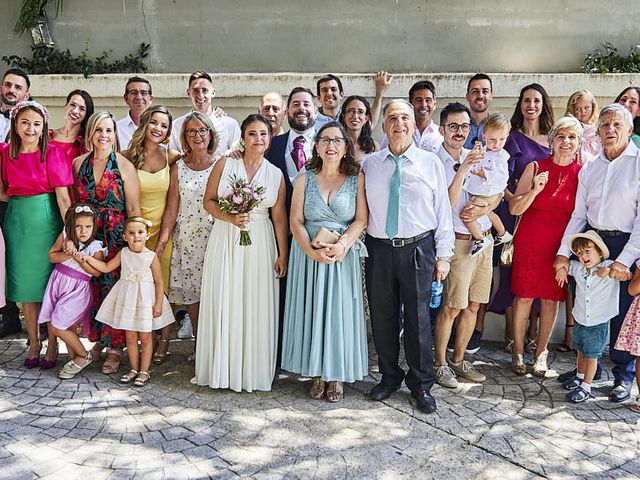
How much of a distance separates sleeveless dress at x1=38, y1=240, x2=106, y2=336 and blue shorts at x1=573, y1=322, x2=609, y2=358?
4.08 m

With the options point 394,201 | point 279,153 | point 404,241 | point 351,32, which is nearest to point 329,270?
point 404,241

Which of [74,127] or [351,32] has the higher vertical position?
[351,32]

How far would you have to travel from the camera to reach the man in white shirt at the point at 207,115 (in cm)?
616

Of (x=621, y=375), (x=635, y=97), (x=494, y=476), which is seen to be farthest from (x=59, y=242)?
(x=635, y=97)

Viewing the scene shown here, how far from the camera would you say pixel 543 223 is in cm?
531

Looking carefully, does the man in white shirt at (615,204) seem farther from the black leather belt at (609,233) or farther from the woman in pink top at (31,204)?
the woman in pink top at (31,204)

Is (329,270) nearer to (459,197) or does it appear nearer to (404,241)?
(404,241)

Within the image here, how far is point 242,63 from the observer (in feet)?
27.8

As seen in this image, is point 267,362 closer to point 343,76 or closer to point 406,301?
point 406,301

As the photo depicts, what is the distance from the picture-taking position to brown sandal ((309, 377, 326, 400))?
16.3 ft

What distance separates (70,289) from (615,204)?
4532 millimetres

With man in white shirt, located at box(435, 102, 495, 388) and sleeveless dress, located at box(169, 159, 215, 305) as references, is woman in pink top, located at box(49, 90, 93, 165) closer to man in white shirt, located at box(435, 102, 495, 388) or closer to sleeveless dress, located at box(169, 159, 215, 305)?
sleeveless dress, located at box(169, 159, 215, 305)

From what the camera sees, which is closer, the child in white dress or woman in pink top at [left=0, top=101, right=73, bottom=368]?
the child in white dress

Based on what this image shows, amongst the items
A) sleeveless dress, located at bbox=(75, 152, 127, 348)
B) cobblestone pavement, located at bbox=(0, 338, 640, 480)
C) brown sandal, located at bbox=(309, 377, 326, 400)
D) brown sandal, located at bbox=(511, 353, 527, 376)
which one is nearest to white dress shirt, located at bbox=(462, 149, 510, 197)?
brown sandal, located at bbox=(511, 353, 527, 376)
